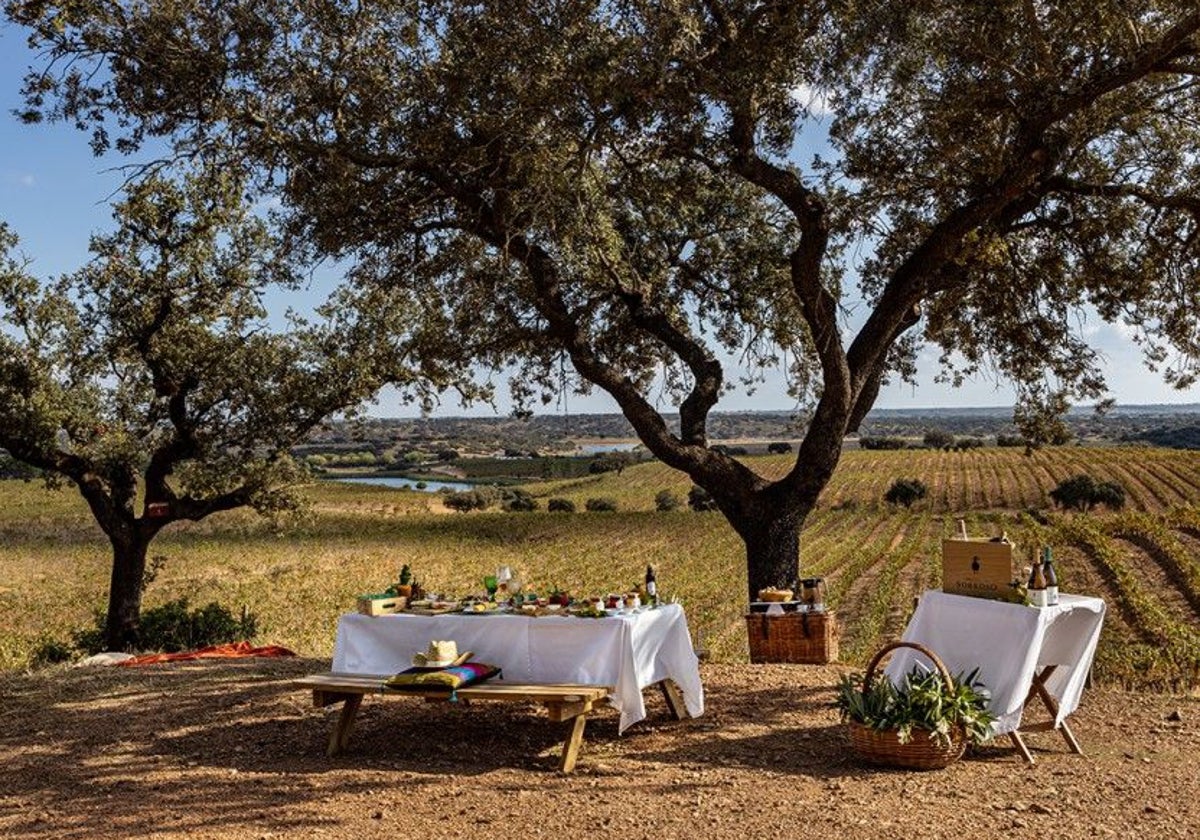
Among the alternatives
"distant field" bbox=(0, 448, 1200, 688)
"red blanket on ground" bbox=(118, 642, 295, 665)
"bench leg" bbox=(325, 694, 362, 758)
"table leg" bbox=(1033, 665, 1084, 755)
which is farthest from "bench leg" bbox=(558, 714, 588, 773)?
"distant field" bbox=(0, 448, 1200, 688)

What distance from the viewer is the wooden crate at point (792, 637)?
10688 mm

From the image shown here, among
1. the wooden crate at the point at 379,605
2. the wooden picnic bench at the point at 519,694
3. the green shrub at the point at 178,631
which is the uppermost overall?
the wooden crate at the point at 379,605

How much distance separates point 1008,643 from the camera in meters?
7.14

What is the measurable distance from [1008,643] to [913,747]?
1.02 m

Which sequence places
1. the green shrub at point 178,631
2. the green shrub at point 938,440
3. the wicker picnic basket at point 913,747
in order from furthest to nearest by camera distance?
the green shrub at point 938,440, the green shrub at point 178,631, the wicker picnic basket at point 913,747

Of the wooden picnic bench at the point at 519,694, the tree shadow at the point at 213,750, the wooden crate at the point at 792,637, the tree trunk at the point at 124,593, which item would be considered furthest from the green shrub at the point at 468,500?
the wooden picnic bench at the point at 519,694

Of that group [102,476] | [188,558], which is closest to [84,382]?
[102,476]

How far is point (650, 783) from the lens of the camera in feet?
Result: 21.6

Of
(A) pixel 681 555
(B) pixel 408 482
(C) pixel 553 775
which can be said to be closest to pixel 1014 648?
(C) pixel 553 775

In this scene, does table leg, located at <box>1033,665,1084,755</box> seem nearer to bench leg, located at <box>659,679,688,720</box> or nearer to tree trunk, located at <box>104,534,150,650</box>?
bench leg, located at <box>659,679,688,720</box>

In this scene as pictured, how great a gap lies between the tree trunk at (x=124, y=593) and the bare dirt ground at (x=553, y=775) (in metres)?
6.55

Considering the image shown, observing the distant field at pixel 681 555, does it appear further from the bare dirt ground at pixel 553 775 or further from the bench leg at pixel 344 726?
the bench leg at pixel 344 726

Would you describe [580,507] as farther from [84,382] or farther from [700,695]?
[700,695]

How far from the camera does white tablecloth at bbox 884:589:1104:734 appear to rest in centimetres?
694
